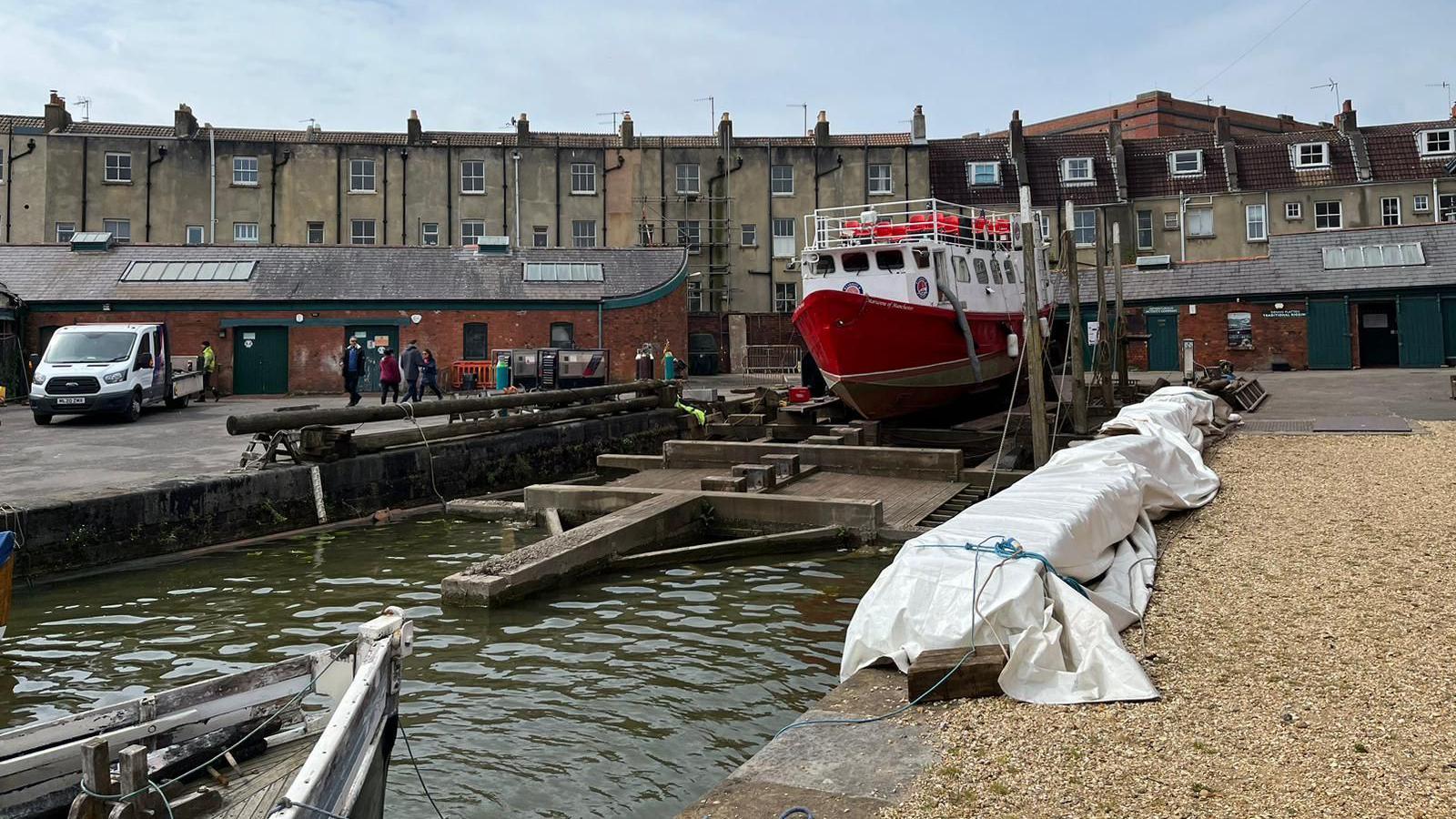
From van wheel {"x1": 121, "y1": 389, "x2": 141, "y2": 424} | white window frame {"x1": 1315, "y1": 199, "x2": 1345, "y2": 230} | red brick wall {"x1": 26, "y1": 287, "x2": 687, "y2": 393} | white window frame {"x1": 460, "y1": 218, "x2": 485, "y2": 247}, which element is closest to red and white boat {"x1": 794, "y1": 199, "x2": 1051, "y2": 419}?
red brick wall {"x1": 26, "y1": 287, "x2": 687, "y2": 393}

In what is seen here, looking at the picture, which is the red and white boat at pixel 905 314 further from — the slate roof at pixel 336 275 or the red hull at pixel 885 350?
the slate roof at pixel 336 275

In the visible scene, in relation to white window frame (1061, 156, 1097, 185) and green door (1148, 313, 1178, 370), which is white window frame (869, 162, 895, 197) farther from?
green door (1148, 313, 1178, 370)

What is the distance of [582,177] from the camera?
45500 mm

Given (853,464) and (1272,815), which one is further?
(853,464)

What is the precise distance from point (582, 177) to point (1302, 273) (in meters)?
29.8

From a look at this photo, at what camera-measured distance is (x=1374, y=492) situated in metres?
10.6

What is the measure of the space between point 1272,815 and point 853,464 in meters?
11.4

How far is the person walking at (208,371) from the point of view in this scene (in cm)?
2866

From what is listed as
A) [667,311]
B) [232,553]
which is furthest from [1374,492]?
[667,311]

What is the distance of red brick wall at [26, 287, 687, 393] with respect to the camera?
101 feet

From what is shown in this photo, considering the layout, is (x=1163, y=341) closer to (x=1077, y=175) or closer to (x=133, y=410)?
(x=1077, y=175)

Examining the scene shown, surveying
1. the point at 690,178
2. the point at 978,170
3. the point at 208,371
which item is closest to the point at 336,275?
the point at 208,371

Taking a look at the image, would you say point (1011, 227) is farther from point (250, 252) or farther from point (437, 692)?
point (250, 252)

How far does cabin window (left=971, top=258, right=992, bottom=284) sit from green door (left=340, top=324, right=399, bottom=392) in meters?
19.5
